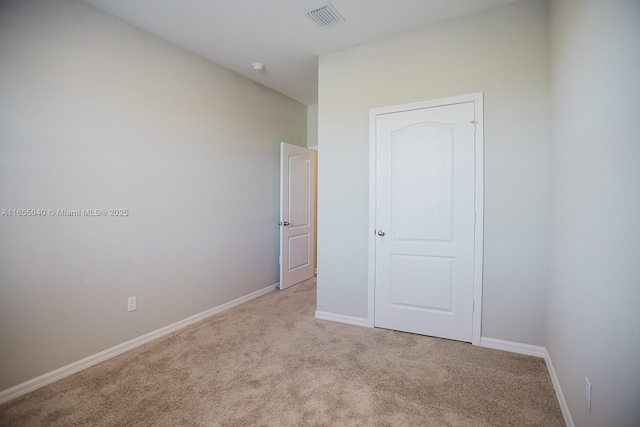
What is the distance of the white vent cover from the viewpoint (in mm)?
2430

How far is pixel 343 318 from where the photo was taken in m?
3.10

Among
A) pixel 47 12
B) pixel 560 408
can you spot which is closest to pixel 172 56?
pixel 47 12

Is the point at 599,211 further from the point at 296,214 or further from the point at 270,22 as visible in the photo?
the point at 296,214

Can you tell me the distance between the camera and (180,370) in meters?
2.19

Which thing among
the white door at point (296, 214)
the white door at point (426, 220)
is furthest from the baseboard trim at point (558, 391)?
the white door at point (296, 214)

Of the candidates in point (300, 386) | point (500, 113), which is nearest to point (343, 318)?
point (300, 386)

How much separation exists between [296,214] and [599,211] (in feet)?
11.4

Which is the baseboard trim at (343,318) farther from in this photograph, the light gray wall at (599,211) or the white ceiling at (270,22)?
the white ceiling at (270,22)

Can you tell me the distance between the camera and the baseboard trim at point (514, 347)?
2338 mm

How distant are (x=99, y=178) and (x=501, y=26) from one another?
10.8 feet

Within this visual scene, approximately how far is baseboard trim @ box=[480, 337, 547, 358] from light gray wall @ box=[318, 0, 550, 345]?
40 mm

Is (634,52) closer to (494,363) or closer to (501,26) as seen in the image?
(501,26)

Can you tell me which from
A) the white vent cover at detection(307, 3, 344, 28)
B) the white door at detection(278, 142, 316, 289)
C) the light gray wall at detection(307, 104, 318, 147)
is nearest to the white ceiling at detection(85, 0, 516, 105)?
the white vent cover at detection(307, 3, 344, 28)

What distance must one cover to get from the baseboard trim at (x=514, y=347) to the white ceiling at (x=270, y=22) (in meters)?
2.61
